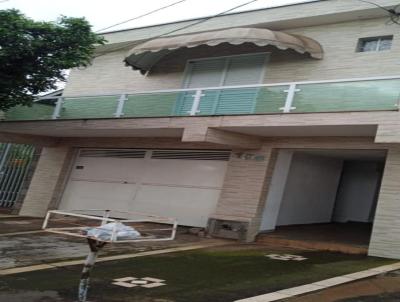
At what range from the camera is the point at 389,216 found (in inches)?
416

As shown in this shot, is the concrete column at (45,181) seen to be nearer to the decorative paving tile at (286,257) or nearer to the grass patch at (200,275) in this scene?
the grass patch at (200,275)

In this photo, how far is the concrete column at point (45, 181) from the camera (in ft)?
56.5

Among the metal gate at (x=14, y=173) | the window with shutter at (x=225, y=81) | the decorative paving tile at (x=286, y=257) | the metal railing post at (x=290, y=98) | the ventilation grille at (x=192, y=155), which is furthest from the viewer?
the metal gate at (x=14, y=173)

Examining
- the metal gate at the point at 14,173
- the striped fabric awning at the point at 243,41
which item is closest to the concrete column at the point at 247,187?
the striped fabric awning at the point at 243,41

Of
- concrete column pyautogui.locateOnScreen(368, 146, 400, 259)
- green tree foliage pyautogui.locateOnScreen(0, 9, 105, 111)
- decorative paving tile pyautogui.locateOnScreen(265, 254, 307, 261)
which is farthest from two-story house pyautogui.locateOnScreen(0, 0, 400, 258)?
green tree foliage pyautogui.locateOnScreen(0, 9, 105, 111)

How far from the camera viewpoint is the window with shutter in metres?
12.2

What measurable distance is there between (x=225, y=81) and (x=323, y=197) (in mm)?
4740

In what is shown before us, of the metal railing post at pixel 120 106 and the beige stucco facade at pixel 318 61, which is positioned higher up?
the beige stucco facade at pixel 318 61

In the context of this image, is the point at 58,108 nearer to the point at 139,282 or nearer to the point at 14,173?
the point at 14,173

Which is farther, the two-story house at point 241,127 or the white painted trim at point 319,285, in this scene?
the two-story house at point 241,127

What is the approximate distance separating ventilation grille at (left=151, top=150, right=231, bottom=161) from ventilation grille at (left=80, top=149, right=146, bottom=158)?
1.95ft

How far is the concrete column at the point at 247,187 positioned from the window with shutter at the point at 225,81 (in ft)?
4.93

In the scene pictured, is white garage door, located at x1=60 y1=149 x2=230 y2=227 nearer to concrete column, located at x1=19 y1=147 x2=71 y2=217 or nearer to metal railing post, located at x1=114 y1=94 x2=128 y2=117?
concrete column, located at x1=19 y1=147 x2=71 y2=217

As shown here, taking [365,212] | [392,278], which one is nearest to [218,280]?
[392,278]
